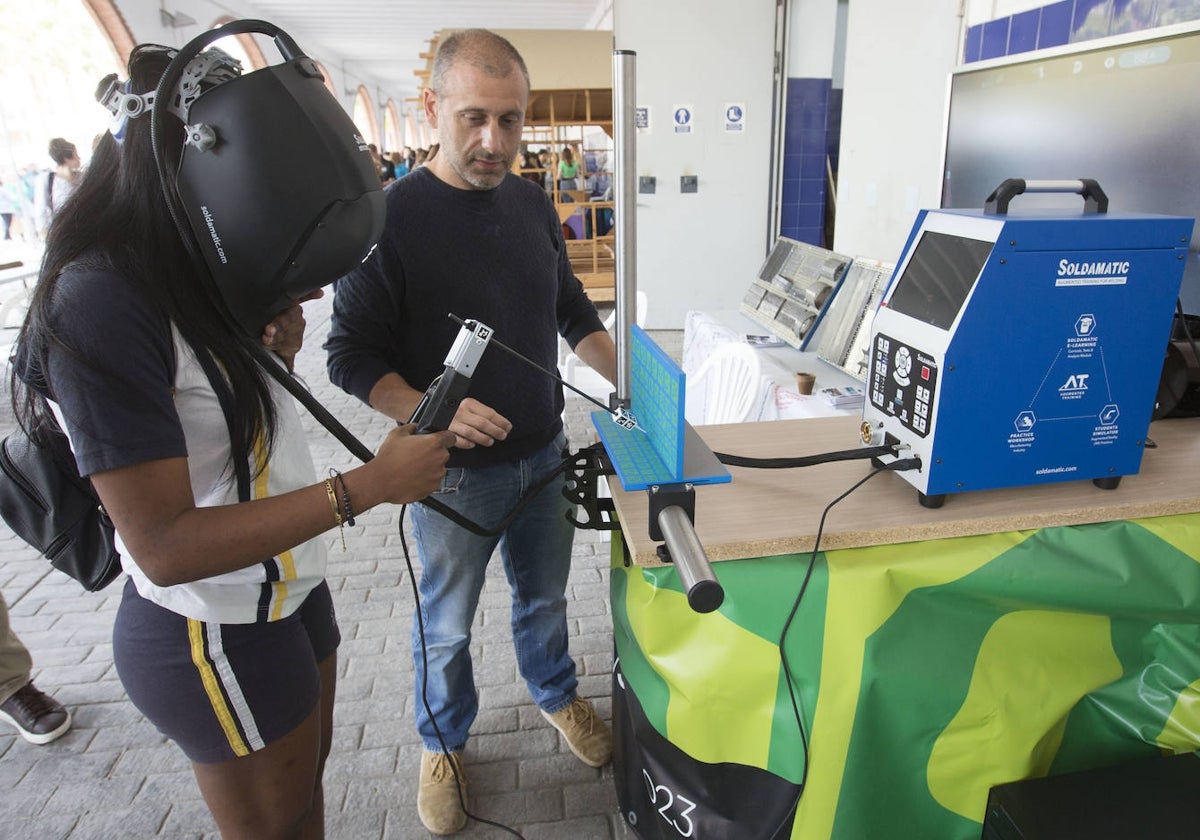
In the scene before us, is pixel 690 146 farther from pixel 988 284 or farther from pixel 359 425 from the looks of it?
pixel 988 284

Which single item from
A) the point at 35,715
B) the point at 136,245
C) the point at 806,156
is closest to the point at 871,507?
the point at 136,245

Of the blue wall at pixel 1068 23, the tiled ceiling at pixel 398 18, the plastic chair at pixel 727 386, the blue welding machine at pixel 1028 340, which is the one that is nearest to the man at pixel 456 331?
the blue welding machine at pixel 1028 340

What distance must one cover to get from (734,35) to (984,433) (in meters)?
4.95

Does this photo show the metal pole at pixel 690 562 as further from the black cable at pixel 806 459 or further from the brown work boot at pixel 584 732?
the brown work boot at pixel 584 732

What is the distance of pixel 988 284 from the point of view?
927 millimetres

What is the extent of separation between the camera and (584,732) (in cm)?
182

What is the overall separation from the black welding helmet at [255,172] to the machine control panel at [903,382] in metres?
0.74

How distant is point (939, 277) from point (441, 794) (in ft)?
4.70

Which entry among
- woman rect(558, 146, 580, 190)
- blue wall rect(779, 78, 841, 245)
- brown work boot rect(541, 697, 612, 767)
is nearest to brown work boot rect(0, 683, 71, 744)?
brown work boot rect(541, 697, 612, 767)

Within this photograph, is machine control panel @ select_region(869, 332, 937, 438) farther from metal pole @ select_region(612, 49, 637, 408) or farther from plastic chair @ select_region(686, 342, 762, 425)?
plastic chair @ select_region(686, 342, 762, 425)

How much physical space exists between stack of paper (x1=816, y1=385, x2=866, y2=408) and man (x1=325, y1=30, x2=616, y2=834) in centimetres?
66

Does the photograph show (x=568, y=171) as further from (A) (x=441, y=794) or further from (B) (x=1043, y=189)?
(B) (x=1043, y=189)

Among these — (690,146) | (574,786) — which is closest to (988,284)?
(574,786)

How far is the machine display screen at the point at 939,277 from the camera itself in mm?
952
